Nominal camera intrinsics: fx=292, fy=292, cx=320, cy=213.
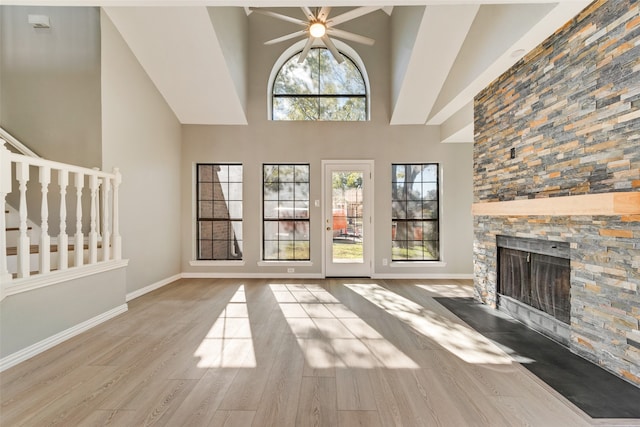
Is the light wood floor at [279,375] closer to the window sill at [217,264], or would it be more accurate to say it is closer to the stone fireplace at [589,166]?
the stone fireplace at [589,166]

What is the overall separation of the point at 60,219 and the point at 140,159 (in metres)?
1.52

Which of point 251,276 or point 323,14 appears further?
point 251,276

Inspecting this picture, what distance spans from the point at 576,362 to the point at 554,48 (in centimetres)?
268

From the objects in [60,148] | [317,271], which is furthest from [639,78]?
[60,148]

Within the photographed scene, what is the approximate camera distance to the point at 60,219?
9.69ft

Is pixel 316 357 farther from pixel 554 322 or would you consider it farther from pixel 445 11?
pixel 445 11

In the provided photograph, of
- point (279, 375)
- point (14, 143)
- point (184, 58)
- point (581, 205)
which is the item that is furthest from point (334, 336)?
point (14, 143)

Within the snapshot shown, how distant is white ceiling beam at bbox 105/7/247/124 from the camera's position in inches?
142

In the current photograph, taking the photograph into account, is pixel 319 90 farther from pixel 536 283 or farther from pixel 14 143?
pixel 536 283

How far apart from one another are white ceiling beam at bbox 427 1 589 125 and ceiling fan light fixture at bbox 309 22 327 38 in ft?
5.78

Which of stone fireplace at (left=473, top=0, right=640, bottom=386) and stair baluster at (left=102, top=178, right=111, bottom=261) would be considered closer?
stone fireplace at (left=473, top=0, right=640, bottom=386)

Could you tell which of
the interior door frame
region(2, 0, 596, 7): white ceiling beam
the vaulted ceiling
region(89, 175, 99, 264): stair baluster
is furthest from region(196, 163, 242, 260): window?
region(2, 0, 596, 7): white ceiling beam

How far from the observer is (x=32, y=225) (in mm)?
3650

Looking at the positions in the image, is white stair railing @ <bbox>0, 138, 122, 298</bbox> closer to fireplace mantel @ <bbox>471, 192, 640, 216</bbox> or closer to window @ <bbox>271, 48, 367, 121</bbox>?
window @ <bbox>271, 48, 367, 121</bbox>
